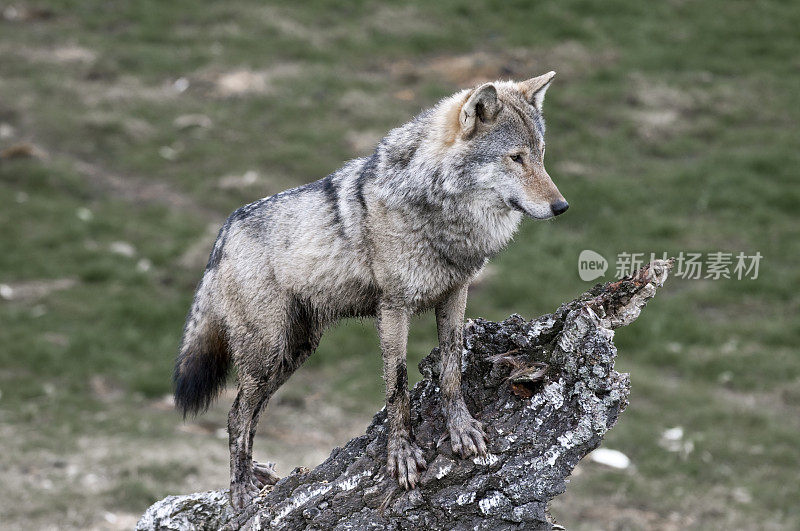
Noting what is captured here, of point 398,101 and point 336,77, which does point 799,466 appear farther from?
point 336,77

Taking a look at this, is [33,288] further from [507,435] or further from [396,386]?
[507,435]

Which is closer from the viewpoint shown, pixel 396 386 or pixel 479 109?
pixel 479 109

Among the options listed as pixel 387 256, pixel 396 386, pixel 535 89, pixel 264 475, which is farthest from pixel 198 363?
pixel 535 89

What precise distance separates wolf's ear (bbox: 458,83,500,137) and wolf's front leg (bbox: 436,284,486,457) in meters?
1.12

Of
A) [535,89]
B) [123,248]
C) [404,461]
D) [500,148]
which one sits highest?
[123,248]

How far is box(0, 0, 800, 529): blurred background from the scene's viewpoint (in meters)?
12.0

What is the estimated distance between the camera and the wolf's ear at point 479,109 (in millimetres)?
5641

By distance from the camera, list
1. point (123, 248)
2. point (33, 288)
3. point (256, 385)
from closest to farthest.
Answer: point (256, 385), point (33, 288), point (123, 248)

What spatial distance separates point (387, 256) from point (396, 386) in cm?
87

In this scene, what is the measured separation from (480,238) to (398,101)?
1439 cm

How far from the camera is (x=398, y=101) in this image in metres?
19.9

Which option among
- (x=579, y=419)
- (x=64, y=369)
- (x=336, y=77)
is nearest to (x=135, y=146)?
(x=336, y=77)

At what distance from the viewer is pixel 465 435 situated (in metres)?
5.93

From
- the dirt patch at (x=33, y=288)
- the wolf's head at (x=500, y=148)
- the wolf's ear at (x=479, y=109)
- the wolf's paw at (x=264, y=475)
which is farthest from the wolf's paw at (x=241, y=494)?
the dirt patch at (x=33, y=288)
